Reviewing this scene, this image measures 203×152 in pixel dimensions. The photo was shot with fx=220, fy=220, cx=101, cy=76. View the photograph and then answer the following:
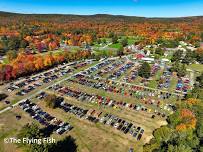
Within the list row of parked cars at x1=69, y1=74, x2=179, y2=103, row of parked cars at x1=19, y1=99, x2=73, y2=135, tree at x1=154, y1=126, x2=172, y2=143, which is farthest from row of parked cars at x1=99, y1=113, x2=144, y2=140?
row of parked cars at x1=69, y1=74, x2=179, y2=103

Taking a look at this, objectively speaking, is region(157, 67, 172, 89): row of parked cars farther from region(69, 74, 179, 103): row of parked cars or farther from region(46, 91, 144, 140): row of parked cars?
region(46, 91, 144, 140): row of parked cars

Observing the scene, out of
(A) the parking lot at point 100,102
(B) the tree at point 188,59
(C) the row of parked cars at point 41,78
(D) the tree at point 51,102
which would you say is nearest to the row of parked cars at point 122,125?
(A) the parking lot at point 100,102

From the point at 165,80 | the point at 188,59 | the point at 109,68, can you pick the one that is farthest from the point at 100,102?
the point at 188,59

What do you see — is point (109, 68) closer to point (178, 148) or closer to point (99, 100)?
point (99, 100)

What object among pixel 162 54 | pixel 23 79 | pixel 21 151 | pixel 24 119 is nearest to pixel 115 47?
pixel 162 54

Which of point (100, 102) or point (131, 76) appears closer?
point (100, 102)

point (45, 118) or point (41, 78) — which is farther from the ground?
point (41, 78)
